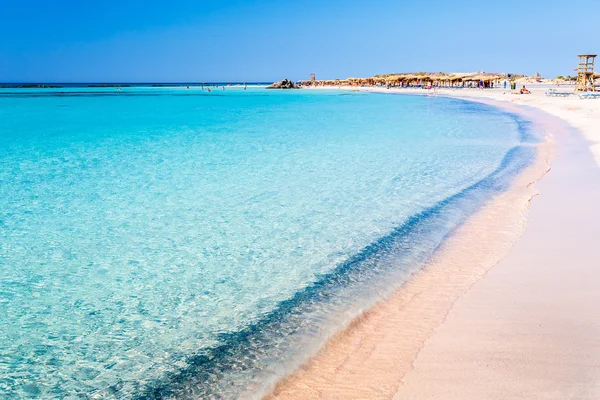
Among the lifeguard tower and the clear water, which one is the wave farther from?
the lifeguard tower

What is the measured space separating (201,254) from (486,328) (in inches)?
125

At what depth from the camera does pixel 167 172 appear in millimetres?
10328

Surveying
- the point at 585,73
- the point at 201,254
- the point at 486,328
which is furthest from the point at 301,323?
the point at 585,73

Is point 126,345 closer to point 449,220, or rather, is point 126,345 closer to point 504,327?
point 504,327

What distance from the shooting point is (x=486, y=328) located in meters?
3.49

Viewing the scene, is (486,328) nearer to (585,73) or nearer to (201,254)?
(201,254)

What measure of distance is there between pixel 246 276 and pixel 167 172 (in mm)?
6064

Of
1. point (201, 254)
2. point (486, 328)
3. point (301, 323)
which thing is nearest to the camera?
point (486, 328)

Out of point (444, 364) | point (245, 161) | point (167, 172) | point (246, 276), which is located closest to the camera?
point (444, 364)

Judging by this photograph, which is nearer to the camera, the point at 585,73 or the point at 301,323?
the point at 301,323

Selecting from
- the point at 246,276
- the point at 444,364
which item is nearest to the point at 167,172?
the point at 246,276

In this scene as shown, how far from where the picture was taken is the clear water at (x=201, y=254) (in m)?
3.38

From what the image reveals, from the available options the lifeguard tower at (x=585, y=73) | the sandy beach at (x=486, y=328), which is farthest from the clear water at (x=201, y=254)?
the lifeguard tower at (x=585, y=73)

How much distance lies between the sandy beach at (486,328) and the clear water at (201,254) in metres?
0.32
